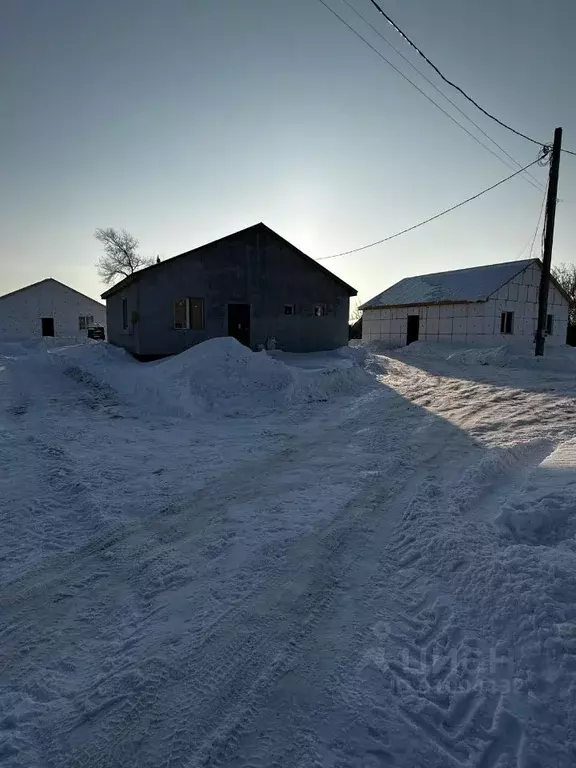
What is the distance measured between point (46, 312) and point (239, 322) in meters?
30.1

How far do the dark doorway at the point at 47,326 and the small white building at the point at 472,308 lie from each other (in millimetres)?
30751

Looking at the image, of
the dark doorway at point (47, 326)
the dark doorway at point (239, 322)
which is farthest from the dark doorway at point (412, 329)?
the dark doorway at point (47, 326)

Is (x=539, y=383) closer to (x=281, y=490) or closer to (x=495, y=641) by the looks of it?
(x=281, y=490)

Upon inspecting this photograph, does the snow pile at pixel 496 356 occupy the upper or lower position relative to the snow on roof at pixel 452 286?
lower

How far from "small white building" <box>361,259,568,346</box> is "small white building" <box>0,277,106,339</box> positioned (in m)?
29.1

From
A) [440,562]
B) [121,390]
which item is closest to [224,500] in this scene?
[440,562]

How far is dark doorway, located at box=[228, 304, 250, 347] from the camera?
19.1 m

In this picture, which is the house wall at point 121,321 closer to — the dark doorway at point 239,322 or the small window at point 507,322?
the dark doorway at point 239,322

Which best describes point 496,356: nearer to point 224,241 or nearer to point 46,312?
point 224,241

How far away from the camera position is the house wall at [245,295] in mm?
17766

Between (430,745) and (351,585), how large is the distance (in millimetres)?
1266

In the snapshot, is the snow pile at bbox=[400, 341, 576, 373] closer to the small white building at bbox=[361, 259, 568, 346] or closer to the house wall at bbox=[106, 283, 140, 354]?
the small white building at bbox=[361, 259, 568, 346]

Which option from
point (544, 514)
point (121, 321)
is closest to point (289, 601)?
point (544, 514)

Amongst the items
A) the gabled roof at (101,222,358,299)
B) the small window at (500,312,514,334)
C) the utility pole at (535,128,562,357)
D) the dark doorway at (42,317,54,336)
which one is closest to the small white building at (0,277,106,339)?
the dark doorway at (42,317,54,336)
